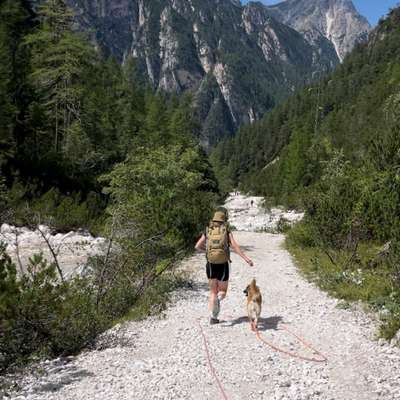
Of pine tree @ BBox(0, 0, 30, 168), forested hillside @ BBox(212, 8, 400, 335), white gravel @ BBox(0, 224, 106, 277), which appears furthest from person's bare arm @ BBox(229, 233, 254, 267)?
pine tree @ BBox(0, 0, 30, 168)

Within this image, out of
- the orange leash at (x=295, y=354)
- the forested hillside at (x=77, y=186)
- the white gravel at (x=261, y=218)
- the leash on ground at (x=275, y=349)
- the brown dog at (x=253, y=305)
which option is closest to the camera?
the leash on ground at (x=275, y=349)

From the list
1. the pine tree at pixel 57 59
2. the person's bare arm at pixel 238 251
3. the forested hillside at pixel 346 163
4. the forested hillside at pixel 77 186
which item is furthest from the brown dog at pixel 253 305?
the pine tree at pixel 57 59

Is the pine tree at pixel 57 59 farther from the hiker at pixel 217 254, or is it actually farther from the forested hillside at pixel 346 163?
the hiker at pixel 217 254

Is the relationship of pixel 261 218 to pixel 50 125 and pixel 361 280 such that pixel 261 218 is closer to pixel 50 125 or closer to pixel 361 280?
pixel 50 125

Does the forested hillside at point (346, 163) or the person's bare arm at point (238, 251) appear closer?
the person's bare arm at point (238, 251)

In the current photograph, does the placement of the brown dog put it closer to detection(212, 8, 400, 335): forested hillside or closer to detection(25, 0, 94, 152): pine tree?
detection(212, 8, 400, 335): forested hillside

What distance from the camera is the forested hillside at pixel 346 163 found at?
44.5ft

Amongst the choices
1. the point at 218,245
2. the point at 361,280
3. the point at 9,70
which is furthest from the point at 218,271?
the point at 9,70

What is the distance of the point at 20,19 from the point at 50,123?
32.6 feet

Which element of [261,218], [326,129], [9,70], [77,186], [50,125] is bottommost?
[261,218]

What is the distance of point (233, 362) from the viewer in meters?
6.34

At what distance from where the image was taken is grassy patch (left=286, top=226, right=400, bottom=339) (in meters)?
8.33

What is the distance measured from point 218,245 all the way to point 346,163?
937 inches

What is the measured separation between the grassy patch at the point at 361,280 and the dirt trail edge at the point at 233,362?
0.40m
